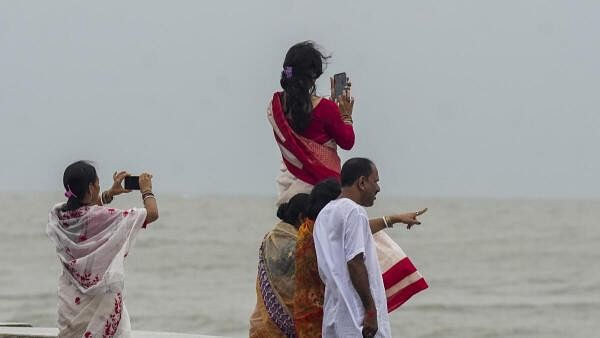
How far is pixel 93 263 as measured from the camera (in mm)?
6262

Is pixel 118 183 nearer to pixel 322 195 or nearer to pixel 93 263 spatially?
pixel 93 263

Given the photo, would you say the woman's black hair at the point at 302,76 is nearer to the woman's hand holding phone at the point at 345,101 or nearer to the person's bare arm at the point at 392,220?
the woman's hand holding phone at the point at 345,101

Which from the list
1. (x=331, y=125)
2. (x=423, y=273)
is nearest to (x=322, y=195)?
(x=331, y=125)

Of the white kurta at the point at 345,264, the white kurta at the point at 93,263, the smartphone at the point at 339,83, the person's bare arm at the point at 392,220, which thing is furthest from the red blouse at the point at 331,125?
the white kurta at the point at 93,263

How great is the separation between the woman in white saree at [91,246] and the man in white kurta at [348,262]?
1.17 meters

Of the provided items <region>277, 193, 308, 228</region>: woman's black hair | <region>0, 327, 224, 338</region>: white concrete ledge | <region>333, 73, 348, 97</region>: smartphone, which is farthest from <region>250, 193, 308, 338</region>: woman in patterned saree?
<region>0, 327, 224, 338</region>: white concrete ledge

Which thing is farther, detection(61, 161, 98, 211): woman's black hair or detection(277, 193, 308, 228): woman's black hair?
detection(61, 161, 98, 211): woman's black hair

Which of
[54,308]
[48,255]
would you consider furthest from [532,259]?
[54,308]

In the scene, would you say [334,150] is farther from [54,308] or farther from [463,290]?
[463,290]

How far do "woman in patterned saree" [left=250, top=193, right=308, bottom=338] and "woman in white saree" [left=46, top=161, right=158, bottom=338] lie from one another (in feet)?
1.95

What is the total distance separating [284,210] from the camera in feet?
19.5

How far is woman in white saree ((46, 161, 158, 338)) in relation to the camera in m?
6.20

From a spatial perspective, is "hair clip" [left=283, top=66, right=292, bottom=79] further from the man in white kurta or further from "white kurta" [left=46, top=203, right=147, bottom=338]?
"white kurta" [left=46, top=203, right=147, bottom=338]

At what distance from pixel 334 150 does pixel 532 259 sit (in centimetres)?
3450
